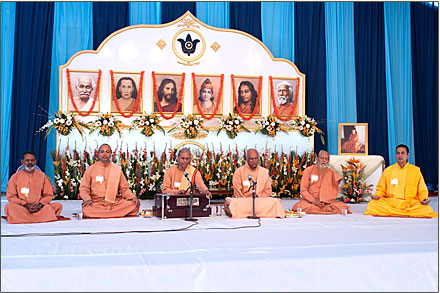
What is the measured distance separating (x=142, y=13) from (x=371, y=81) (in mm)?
6928

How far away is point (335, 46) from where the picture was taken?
1345 cm

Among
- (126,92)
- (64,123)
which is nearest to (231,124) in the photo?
(126,92)

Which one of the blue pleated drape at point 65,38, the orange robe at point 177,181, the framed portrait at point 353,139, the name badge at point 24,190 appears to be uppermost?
the blue pleated drape at point 65,38

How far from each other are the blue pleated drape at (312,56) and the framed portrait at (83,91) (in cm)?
567


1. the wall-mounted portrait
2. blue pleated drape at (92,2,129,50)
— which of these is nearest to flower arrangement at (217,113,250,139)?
the wall-mounted portrait

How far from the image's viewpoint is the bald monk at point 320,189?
7977 millimetres

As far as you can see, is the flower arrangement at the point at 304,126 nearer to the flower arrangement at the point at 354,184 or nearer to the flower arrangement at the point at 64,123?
the flower arrangement at the point at 354,184

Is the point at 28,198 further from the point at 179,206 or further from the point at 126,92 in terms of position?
the point at 126,92

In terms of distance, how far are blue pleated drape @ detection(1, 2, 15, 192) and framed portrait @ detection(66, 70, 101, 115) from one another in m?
1.95

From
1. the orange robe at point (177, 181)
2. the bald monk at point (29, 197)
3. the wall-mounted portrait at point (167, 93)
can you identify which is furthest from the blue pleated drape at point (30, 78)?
the orange robe at point (177, 181)

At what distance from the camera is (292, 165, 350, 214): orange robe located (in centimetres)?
798

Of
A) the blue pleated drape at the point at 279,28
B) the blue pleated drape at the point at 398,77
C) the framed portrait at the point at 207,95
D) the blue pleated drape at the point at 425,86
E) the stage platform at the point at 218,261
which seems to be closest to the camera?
the stage platform at the point at 218,261

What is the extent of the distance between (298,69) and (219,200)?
4.80 metres

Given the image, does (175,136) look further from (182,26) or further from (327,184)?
(327,184)
